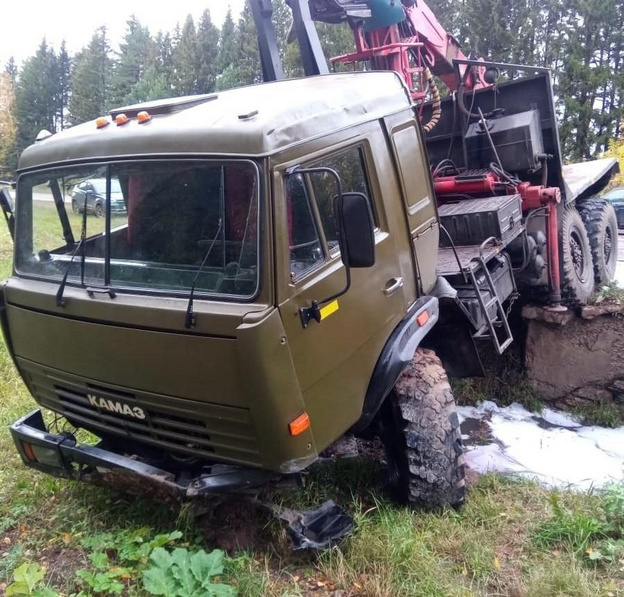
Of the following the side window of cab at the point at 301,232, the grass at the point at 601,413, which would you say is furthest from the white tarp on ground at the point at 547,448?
the side window of cab at the point at 301,232

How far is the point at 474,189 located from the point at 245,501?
3.38 meters

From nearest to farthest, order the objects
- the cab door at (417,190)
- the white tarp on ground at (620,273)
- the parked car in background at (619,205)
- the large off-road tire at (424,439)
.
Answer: the large off-road tire at (424,439)
the cab door at (417,190)
the white tarp on ground at (620,273)
the parked car in background at (619,205)

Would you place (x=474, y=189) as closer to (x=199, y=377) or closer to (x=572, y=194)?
(x=572, y=194)

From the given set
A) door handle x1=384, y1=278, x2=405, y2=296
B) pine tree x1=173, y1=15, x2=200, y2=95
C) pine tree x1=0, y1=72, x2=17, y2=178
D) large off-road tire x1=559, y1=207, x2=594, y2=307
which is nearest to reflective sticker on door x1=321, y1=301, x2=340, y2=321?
door handle x1=384, y1=278, x2=405, y2=296

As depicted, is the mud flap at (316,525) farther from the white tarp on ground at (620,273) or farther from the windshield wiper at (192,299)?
the white tarp on ground at (620,273)

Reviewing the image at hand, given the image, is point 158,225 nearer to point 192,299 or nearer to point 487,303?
point 192,299

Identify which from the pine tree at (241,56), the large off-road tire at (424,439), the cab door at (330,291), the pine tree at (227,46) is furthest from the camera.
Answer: the pine tree at (227,46)

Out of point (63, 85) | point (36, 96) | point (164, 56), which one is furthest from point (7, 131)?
point (164, 56)

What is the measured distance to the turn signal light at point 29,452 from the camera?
11.6 feet

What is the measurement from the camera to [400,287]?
144 inches

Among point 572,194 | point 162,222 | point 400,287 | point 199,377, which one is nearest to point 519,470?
point 400,287

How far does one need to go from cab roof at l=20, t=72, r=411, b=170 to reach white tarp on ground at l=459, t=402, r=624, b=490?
9.82 feet

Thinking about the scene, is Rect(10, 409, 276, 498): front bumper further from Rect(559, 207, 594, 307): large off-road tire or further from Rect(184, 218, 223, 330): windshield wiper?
Rect(559, 207, 594, 307): large off-road tire

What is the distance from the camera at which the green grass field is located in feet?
10.4
